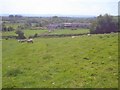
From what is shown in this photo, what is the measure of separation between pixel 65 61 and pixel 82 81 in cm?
626

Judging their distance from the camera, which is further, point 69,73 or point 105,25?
point 105,25

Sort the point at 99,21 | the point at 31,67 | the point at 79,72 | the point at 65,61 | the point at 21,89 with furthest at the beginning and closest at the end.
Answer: the point at 99,21 → the point at 65,61 → the point at 31,67 → the point at 79,72 → the point at 21,89

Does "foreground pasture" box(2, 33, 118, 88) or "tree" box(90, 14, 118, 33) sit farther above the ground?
"tree" box(90, 14, 118, 33)

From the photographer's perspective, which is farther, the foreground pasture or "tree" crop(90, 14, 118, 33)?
"tree" crop(90, 14, 118, 33)

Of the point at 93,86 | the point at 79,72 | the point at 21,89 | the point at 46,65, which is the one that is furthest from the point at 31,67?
the point at 93,86

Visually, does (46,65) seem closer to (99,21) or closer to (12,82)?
(12,82)

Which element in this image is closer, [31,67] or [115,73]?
[115,73]

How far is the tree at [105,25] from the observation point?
64.0 metres

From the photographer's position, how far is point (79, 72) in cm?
1580

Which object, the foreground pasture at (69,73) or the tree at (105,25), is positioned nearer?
the foreground pasture at (69,73)

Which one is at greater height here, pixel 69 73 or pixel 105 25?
pixel 105 25

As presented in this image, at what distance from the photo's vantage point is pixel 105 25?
64.1m

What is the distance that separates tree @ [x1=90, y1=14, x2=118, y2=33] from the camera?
64.0m

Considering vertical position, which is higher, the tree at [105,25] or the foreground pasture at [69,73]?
the tree at [105,25]
